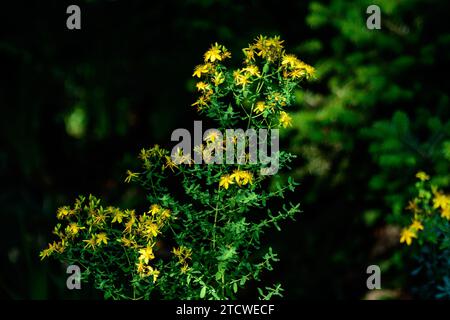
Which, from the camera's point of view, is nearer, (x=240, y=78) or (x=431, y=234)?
(x=240, y=78)

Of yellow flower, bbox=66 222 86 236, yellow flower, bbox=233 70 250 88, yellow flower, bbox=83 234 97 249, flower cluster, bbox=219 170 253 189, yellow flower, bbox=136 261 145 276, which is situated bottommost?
yellow flower, bbox=136 261 145 276

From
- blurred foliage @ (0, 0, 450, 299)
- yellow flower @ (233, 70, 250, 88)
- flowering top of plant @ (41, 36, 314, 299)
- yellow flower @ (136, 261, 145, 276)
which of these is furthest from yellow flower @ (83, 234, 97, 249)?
blurred foliage @ (0, 0, 450, 299)

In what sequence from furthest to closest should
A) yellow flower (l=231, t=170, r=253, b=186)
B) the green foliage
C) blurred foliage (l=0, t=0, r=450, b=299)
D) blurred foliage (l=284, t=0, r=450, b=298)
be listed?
blurred foliage (l=0, t=0, r=450, b=299) < blurred foliage (l=284, t=0, r=450, b=298) < the green foliage < yellow flower (l=231, t=170, r=253, b=186)

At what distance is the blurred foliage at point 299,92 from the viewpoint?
3.74 meters

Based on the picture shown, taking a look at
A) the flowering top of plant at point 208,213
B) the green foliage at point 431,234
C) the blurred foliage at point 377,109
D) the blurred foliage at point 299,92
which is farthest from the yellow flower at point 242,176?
the blurred foliage at point 299,92

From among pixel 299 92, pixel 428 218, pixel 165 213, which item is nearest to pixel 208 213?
pixel 165 213

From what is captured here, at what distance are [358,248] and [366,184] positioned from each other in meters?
0.46

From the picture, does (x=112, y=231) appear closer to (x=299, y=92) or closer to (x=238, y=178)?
(x=238, y=178)

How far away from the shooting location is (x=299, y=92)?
3.90 m

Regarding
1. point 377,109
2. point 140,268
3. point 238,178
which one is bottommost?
point 140,268

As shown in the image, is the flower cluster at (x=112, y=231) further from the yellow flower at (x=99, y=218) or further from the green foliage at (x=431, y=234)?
the green foliage at (x=431, y=234)

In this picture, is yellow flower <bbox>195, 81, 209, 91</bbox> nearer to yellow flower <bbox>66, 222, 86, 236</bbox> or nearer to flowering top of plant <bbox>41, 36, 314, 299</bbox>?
flowering top of plant <bbox>41, 36, 314, 299</bbox>

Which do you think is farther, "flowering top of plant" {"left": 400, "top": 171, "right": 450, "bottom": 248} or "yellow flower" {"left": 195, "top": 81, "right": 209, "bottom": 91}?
"flowering top of plant" {"left": 400, "top": 171, "right": 450, "bottom": 248}

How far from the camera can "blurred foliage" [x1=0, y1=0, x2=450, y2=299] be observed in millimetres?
3742
